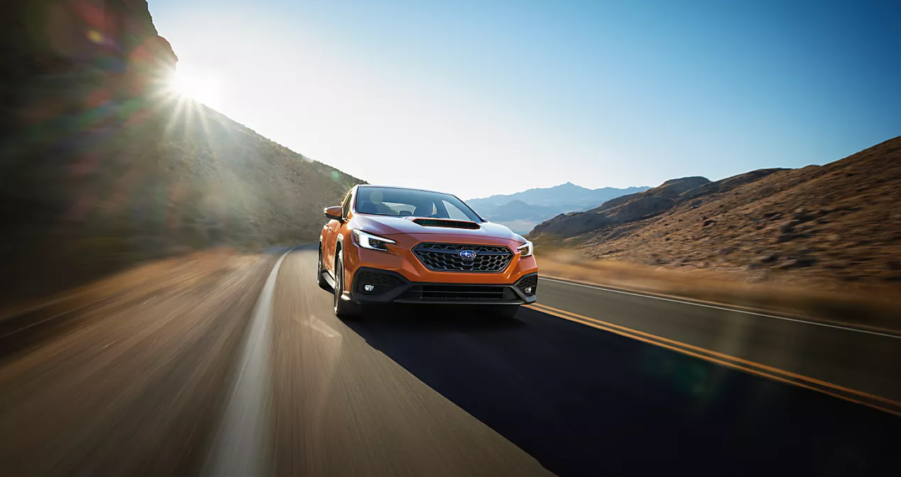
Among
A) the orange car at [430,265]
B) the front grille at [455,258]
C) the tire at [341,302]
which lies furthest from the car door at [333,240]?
the front grille at [455,258]

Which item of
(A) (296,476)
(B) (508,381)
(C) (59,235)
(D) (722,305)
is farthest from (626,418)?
(C) (59,235)

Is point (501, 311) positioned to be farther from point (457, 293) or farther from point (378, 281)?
point (378, 281)

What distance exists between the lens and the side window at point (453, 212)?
21.4ft

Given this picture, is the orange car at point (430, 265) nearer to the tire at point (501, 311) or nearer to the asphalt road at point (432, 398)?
the tire at point (501, 311)

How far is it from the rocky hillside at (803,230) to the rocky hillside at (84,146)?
16074 mm

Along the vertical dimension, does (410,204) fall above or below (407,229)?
above

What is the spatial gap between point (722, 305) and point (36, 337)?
9100 mm

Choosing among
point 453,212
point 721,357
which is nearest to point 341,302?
point 453,212

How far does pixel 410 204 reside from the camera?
6.62m

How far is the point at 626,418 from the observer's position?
2.66 meters

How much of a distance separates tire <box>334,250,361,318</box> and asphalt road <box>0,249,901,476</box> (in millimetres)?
128

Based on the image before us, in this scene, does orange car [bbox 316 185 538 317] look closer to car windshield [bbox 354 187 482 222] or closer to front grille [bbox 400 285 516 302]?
front grille [bbox 400 285 516 302]

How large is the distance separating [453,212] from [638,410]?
441 centimetres

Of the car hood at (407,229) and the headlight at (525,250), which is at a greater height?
the car hood at (407,229)
